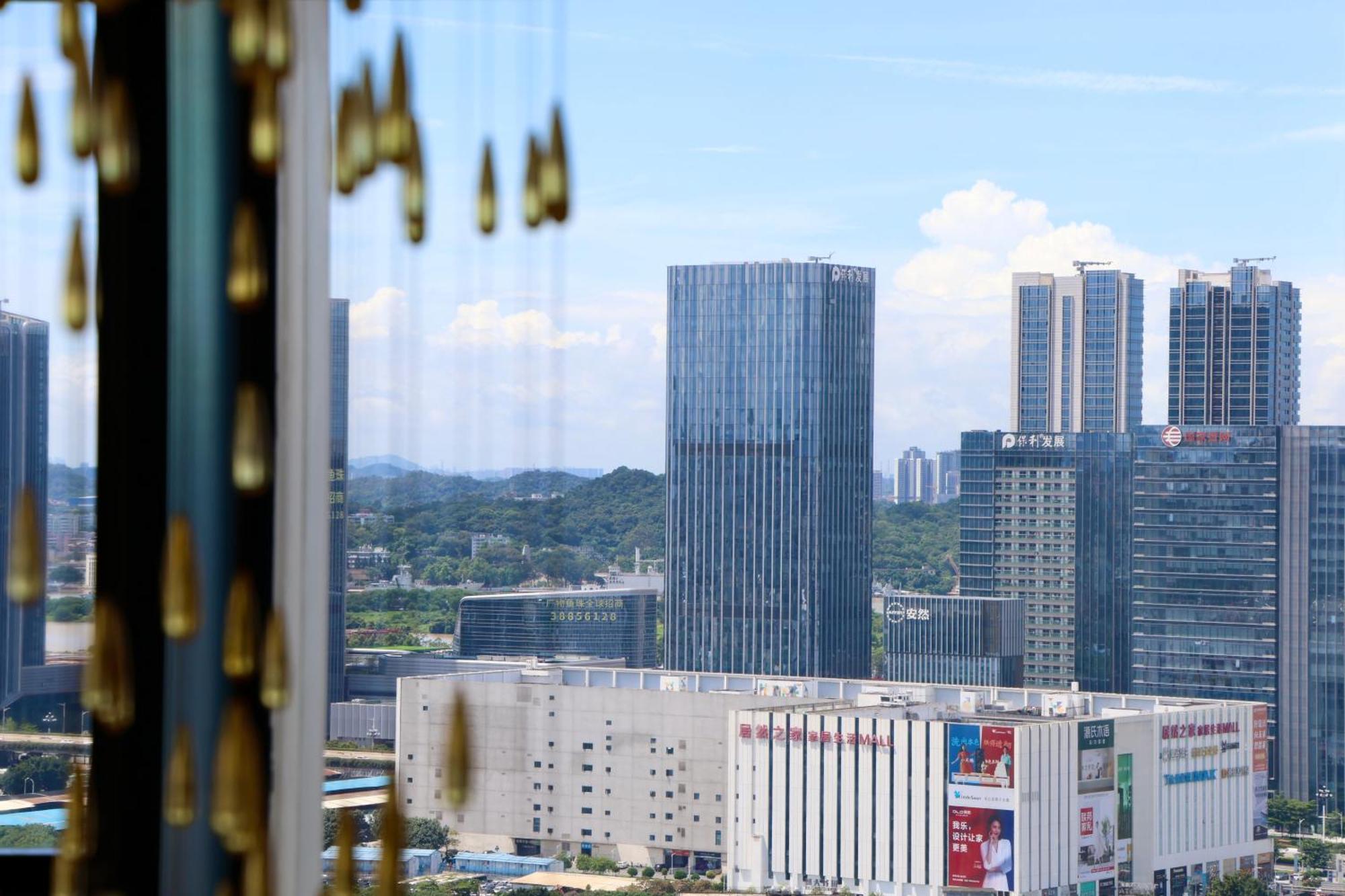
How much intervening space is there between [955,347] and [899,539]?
869 centimetres

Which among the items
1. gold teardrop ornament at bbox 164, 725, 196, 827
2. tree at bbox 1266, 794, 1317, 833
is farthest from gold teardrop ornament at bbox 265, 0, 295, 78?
tree at bbox 1266, 794, 1317, 833

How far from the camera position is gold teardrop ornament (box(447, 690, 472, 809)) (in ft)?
5.72

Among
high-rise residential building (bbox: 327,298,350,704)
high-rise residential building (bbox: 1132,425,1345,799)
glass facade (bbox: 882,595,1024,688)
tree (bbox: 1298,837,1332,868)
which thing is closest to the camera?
high-rise residential building (bbox: 327,298,350,704)

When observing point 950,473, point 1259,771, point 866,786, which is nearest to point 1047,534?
point 950,473

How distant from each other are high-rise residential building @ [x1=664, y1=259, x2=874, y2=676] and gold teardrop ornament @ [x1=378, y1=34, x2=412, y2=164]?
46.8 metres

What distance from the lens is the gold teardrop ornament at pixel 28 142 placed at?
6.11ft

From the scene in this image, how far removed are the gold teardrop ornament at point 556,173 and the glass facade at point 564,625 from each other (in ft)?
12.2

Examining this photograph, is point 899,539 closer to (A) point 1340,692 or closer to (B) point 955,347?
(B) point 955,347

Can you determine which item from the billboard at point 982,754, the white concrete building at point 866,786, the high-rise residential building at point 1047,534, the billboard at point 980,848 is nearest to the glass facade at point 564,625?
the white concrete building at point 866,786

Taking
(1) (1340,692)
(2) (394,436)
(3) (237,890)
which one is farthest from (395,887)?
(1) (1340,692)

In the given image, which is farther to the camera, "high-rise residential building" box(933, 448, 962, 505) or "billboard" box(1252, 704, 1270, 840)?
"high-rise residential building" box(933, 448, 962, 505)

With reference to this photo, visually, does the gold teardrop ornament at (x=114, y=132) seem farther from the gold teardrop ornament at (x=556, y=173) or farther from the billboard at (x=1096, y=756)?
the billboard at (x=1096, y=756)

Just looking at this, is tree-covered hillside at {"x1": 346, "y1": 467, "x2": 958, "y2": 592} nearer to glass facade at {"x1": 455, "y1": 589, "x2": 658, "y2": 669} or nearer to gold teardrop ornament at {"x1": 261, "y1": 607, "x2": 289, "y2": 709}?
glass facade at {"x1": 455, "y1": 589, "x2": 658, "y2": 669}

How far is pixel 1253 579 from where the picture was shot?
4294cm
